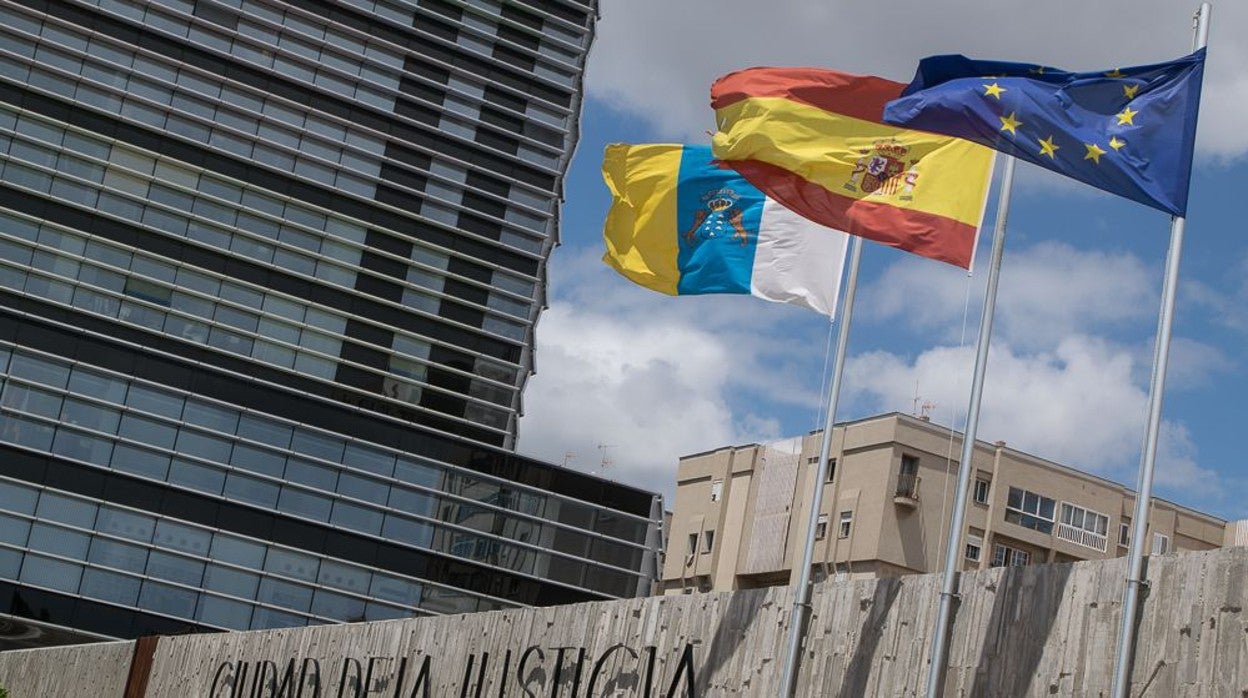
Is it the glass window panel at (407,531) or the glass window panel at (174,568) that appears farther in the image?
the glass window panel at (407,531)

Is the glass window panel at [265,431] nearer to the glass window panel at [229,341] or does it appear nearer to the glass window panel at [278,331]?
the glass window panel at [229,341]

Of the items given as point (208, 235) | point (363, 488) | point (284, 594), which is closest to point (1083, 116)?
point (284, 594)

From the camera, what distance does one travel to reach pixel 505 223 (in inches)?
2365

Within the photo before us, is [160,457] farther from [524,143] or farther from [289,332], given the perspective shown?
[524,143]

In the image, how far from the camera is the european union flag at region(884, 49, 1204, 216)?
38.0ft

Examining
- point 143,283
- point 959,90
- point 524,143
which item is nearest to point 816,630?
point 959,90

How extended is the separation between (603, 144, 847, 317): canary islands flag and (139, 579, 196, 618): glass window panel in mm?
37290

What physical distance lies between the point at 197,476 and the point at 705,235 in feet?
125

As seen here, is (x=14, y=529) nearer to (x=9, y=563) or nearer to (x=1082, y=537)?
(x=9, y=563)

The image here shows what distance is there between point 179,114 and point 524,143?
40.3 feet

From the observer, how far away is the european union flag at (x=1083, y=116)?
1159 cm

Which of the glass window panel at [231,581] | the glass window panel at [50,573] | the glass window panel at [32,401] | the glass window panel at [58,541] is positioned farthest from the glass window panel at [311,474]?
the glass window panel at [32,401]

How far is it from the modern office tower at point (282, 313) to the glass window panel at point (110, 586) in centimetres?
10

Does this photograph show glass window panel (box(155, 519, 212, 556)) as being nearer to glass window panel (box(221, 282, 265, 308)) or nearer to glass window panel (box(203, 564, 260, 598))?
glass window panel (box(203, 564, 260, 598))
